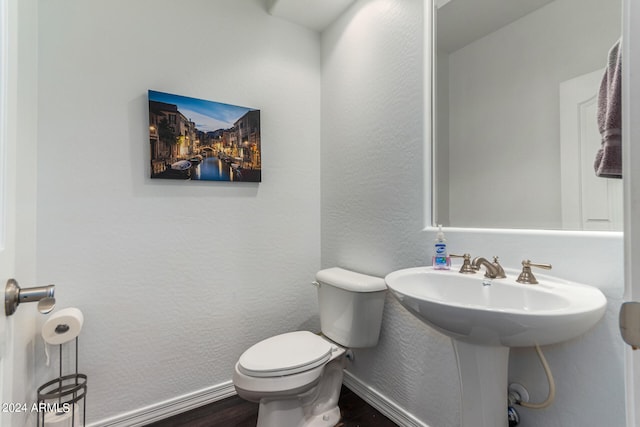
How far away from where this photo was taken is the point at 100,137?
142 cm

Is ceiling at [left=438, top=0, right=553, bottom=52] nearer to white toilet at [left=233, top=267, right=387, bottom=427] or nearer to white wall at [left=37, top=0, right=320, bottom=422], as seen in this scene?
white wall at [left=37, top=0, right=320, bottom=422]

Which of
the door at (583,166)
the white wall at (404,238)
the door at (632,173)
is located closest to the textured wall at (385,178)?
the white wall at (404,238)

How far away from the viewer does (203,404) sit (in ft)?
5.46

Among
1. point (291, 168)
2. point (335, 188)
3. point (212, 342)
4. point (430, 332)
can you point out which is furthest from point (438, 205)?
point (212, 342)

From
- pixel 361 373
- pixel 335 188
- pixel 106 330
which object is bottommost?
pixel 361 373

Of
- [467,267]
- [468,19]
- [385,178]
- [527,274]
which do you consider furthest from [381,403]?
[468,19]

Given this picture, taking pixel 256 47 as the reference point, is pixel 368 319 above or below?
below

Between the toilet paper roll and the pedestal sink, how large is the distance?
1302 millimetres

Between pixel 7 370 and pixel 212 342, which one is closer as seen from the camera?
pixel 7 370

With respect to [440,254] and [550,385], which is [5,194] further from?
[550,385]

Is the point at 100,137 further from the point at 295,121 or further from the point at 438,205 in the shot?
the point at 438,205

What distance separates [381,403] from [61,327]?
1.56 m

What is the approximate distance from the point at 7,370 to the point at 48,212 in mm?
979

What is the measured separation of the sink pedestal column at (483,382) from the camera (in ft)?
2.94
